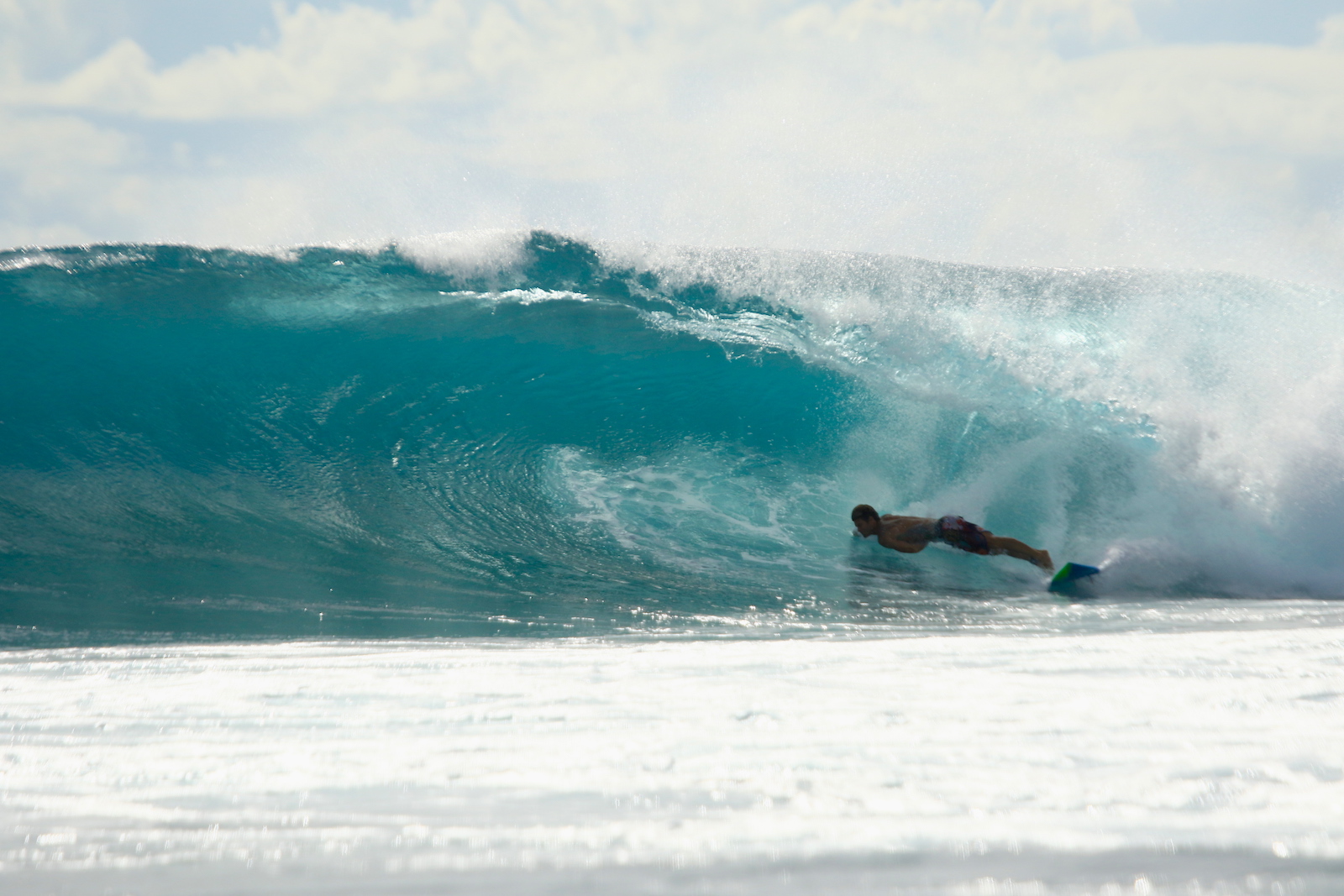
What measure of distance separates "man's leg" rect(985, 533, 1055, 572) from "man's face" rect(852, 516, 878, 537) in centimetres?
76

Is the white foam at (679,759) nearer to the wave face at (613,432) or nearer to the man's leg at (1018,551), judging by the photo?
the wave face at (613,432)

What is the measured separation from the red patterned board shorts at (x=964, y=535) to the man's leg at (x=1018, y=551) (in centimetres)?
5

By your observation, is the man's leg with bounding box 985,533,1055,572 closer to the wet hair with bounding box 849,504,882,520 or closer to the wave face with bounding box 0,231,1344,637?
the wave face with bounding box 0,231,1344,637

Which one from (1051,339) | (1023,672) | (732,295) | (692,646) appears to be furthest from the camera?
(732,295)

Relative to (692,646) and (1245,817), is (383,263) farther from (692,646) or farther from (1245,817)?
(1245,817)

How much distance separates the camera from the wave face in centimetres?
492

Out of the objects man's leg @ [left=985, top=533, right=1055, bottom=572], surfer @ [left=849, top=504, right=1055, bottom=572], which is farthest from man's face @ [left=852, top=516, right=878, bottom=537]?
man's leg @ [left=985, top=533, right=1055, bottom=572]

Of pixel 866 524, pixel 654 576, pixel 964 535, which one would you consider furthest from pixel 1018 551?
pixel 654 576

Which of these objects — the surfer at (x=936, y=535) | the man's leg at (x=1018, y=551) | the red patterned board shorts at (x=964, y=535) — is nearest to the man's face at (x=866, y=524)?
the surfer at (x=936, y=535)

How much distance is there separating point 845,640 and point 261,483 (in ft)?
15.4

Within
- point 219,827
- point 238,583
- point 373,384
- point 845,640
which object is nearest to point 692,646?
point 845,640

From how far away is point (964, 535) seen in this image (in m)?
5.52

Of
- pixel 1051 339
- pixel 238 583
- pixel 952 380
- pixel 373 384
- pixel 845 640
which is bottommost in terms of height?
pixel 238 583

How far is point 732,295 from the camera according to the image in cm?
919
